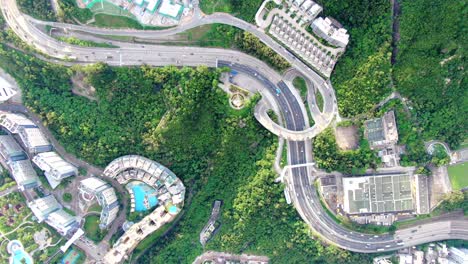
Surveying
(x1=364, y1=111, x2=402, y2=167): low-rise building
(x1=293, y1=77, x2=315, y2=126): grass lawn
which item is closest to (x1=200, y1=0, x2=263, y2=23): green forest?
(x1=293, y1=77, x2=315, y2=126): grass lawn

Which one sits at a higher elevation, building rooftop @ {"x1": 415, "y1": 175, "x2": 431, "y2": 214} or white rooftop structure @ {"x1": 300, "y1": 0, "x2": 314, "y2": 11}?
white rooftop structure @ {"x1": 300, "y1": 0, "x2": 314, "y2": 11}

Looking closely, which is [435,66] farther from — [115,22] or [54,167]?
[54,167]

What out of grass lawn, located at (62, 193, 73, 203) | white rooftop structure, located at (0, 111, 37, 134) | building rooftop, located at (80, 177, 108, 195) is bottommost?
grass lawn, located at (62, 193, 73, 203)

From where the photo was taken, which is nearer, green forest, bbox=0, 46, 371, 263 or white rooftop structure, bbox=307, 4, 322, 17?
white rooftop structure, bbox=307, 4, 322, 17

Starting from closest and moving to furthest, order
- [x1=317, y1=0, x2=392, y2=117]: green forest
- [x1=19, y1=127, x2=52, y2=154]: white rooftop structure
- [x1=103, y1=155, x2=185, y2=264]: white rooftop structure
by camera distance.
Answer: [x1=317, y1=0, x2=392, y2=117]: green forest, [x1=19, y1=127, x2=52, y2=154]: white rooftop structure, [x1=103, y1=155, x2=185, y2=264]: white rooftop structure

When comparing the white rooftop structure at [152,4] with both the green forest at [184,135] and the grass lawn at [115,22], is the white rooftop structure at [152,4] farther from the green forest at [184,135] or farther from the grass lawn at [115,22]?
the green forest at [184,135]

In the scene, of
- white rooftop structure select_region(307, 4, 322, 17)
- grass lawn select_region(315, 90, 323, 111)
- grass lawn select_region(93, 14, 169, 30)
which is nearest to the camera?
white rooftop structure select_region(307, 4, 322, 17)

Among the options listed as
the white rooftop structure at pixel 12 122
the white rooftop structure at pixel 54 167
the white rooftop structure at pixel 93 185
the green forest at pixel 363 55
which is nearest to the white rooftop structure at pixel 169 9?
the green forest at pixel 363 55

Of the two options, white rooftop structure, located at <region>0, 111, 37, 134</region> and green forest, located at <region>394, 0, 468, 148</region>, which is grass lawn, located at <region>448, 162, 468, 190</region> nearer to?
green forest, located at <region>394, 0, 468, 148</region>
